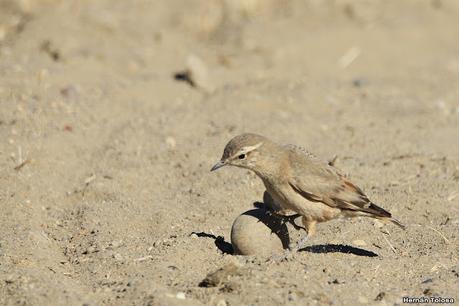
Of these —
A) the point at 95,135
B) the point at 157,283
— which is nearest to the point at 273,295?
the point at 157,283

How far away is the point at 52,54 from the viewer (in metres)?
13.6

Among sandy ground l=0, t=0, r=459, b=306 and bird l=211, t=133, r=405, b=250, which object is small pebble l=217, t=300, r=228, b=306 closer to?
sandy ground l=0, t=0, r=459, b=306

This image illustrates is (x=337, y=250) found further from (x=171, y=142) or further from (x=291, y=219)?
(x=171, y=142)

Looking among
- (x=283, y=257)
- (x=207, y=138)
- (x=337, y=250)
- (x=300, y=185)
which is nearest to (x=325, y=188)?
(x=300, y=185)

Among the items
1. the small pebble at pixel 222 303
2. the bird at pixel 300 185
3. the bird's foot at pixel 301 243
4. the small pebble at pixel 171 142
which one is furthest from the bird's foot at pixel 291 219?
the small pebble at pixel 171 142

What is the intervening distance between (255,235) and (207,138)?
3.59 meters

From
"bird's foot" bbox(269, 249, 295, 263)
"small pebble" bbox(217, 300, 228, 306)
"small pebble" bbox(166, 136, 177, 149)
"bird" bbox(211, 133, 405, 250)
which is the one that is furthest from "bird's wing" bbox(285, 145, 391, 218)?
"small pebble" bbox(166, 136, 177, 149)

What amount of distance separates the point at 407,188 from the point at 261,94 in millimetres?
3790

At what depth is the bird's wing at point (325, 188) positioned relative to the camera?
7785 millimetres

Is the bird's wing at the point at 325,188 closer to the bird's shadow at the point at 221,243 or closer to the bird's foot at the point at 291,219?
the bird's foot at the point at 291,219

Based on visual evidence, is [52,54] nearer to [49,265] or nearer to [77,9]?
[77,9]

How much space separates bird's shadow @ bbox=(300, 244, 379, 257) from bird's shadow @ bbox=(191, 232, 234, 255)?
2.25ft

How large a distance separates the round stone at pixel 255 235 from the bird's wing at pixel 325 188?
423 millimetres

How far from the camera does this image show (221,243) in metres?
8.09
